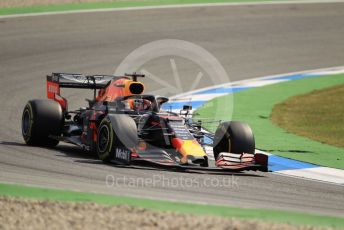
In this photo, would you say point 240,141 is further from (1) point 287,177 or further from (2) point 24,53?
(2) point 24,53

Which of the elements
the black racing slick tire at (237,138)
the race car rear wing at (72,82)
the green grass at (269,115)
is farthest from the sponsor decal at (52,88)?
the green grass at (269,115)

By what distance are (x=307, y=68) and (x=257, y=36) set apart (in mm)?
2971

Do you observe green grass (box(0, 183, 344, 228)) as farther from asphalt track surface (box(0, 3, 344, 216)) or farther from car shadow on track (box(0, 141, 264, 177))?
car shadow on track (box(0, 141, 264, 177))

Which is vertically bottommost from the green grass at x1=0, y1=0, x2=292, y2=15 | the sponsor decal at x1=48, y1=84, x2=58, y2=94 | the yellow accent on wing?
the yellow accent on wing

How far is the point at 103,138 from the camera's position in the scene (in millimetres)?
13664

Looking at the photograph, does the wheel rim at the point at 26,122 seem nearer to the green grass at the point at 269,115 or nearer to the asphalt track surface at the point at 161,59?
the asphalt track surface at the point at 161,59

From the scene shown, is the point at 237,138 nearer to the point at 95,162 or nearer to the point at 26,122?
the point at 95,162

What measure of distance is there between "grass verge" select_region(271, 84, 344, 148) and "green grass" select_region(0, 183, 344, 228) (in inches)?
288

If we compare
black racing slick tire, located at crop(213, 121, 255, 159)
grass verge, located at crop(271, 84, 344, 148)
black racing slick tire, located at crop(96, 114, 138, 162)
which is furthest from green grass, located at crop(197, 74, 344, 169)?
black racing slick tire, located at crop(96, 114, 138, 162)

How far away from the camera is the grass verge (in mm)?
18000

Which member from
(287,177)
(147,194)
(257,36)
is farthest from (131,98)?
(257,36)

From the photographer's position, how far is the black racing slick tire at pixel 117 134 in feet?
42.9

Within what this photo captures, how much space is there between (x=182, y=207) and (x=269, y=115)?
10.2 m

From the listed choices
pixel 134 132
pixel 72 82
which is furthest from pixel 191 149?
pixel 72 82
